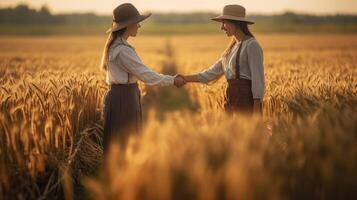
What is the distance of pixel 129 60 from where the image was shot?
5117 mm

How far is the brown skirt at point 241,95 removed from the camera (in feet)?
16.7

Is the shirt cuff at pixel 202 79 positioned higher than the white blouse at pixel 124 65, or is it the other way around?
the white blouse at pixel 124 65

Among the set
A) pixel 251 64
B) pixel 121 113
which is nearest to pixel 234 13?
pixel 251 64

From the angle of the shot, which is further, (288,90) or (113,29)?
(288,90)

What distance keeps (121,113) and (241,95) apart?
48.0 inches

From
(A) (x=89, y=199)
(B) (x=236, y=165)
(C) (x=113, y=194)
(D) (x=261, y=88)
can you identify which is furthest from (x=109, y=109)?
(B) (x=236, y=165)

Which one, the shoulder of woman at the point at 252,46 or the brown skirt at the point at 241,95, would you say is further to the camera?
the brown skirt at the point at 241,95

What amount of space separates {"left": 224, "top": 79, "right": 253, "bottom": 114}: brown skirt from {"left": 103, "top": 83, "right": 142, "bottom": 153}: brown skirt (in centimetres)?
97

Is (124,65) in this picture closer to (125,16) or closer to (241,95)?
(125,16)

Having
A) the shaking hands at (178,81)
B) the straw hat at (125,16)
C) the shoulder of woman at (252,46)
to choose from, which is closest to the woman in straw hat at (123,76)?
the straw hat at (125,16)

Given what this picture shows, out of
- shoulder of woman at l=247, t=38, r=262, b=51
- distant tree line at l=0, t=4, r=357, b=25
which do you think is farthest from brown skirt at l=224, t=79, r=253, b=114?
distant tree line at l=0, t=4, r=357, b=25

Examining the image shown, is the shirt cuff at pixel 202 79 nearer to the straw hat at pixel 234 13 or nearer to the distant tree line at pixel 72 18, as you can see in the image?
the straw hat at pixel 234 13

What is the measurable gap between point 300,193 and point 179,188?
68 centimetres

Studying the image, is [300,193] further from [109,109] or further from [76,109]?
[76,109]
